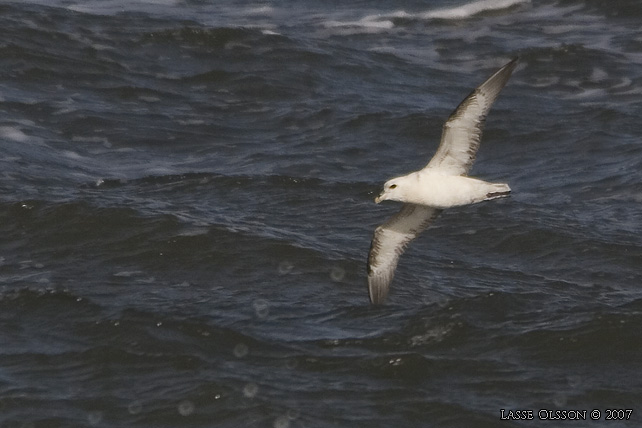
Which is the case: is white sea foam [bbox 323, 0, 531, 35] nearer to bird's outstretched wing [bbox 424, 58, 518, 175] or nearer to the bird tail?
bird's outstretched wing [bbox 424, 58, 518, 175]

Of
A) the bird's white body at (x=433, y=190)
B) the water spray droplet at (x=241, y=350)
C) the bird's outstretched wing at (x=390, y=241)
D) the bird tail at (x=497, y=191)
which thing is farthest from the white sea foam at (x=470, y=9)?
the bird tail at (x=497, y=191)

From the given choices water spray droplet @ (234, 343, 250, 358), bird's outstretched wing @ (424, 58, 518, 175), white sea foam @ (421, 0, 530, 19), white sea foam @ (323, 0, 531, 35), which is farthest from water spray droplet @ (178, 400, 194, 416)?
white sea foam @ (421, 0, 530, 19)

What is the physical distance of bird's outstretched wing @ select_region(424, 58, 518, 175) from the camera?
28.7 feet

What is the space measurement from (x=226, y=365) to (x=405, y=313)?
1.87m

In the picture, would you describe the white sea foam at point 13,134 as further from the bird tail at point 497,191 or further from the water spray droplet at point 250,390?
the bird tail at point 497,191

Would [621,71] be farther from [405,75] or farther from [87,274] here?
[87,274]

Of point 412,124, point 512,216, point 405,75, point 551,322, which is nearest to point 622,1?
point 405,75

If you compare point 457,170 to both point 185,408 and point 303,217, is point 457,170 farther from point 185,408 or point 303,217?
point 303,217

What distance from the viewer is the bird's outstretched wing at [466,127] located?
28.7 feet

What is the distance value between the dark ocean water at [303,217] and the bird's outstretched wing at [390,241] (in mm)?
506

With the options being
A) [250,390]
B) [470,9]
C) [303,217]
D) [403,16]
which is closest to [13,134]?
[303,217]

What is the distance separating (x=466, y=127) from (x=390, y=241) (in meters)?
1.43

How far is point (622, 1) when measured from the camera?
1991cm

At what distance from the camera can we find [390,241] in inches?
388
